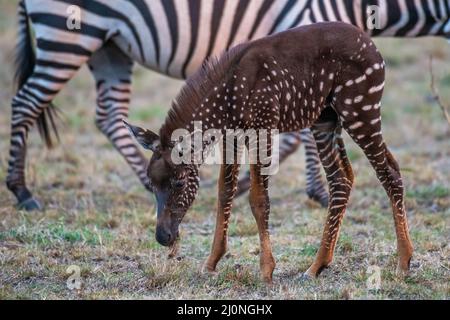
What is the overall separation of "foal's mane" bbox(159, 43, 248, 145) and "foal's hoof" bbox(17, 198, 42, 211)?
3.25 meters

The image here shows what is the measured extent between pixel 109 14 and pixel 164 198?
3.13 m

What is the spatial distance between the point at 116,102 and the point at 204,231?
7.76ft

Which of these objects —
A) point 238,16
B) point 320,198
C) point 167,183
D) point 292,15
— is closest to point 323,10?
point 292,15

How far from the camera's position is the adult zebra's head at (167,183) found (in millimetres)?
6133

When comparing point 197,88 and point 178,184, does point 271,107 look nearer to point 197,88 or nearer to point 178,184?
point 197,88

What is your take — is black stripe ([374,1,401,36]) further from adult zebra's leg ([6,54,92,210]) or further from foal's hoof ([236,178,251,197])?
adult zebra's leg ([6,54,92,210])

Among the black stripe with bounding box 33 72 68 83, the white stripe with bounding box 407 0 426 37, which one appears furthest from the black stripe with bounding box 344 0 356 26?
the black stripe with bounding box 33 72 68 83

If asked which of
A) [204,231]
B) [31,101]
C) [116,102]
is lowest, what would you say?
[204,231]

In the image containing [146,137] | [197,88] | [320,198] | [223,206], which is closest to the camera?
[146,137]

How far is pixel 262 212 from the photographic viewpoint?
20.9ft

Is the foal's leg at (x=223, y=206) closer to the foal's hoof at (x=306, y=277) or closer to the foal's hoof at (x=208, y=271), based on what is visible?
the foal's hoof at (x=208, y=271)

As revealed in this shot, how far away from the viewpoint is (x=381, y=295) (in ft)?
19.5

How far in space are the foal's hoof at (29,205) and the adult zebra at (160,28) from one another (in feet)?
0.03

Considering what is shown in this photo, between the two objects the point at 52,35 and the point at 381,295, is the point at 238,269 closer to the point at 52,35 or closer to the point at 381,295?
the point at 381,295
